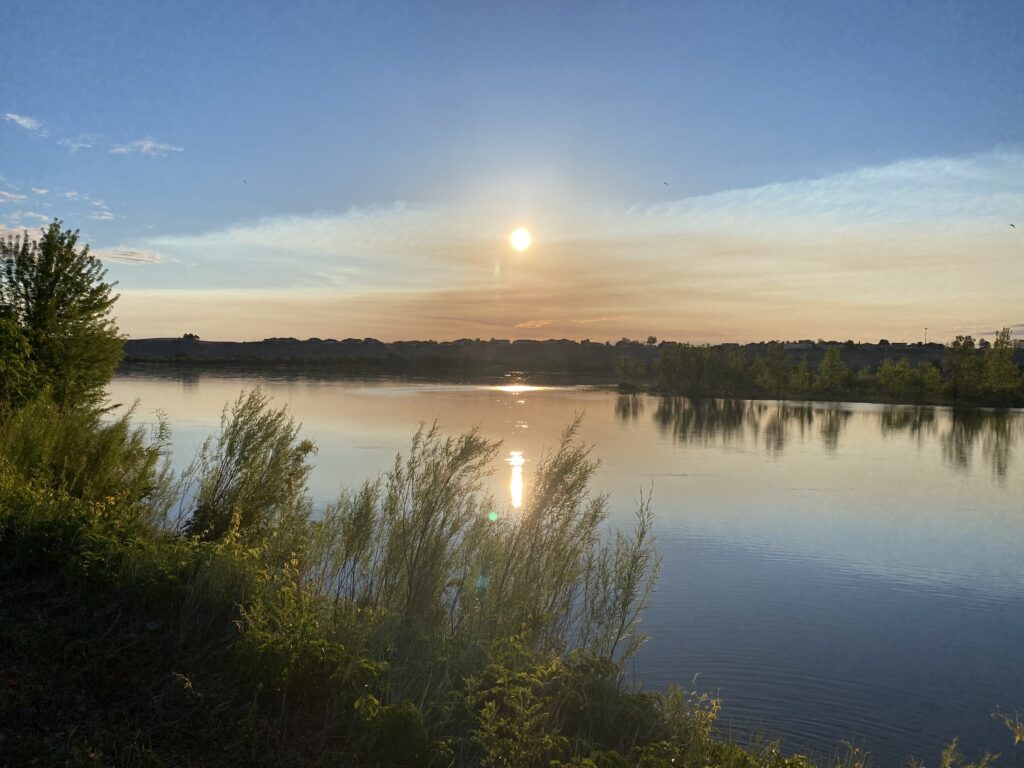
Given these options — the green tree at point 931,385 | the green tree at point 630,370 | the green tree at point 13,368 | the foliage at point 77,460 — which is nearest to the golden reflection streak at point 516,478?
the foliage at point 77,460

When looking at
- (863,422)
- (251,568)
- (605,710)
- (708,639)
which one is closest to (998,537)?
(708,639)

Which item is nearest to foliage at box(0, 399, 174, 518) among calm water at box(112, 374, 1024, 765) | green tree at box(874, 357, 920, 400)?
calm water at box(112, 374, 1024, 765)

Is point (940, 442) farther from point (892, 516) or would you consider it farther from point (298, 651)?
point (298, 651)

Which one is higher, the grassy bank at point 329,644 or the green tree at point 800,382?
the green tree at point 800,382

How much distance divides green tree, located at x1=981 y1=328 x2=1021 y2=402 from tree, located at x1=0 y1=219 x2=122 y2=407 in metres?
81.6

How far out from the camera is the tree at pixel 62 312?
57.5 feet

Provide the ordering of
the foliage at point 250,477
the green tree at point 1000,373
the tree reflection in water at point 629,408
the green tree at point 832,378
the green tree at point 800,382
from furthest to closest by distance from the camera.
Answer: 1. the green tree at point 800,382
2. the green tree at point 832,378
3. the green tree at point 1000,373
4. the tree reflection in water at point 629,408
5. the foliage at point 250,477

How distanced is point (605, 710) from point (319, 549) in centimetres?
396

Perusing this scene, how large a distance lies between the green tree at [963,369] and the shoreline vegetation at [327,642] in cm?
8240

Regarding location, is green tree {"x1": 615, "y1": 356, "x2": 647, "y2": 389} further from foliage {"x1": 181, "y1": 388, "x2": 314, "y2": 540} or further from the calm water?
foliage {"x1": 181, "y1": 388, "x2": 314, "y2": 540}

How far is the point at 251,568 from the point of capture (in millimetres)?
7434

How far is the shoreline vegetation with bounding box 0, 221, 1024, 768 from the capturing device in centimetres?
501

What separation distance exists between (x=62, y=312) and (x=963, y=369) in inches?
3323

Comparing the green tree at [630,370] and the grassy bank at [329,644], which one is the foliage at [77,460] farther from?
the green tree at [630,370]
